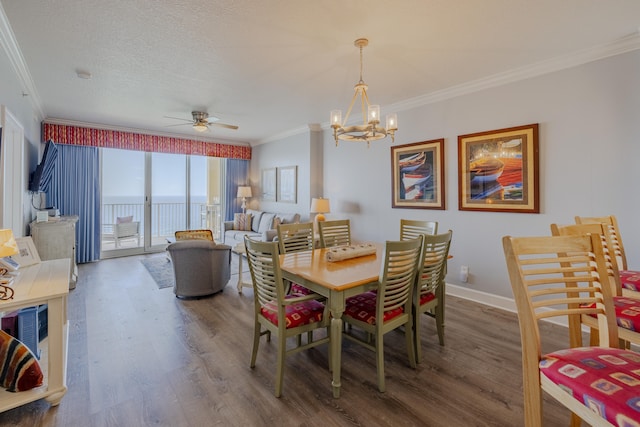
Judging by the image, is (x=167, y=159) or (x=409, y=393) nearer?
(x=409, y=393)

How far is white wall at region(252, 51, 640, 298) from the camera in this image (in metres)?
2.60

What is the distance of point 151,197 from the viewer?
636 cm

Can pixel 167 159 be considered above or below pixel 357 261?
above

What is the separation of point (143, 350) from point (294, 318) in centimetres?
145

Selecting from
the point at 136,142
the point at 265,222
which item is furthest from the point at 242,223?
the point at 136,142

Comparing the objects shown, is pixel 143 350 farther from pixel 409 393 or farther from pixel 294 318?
pixel 409 393

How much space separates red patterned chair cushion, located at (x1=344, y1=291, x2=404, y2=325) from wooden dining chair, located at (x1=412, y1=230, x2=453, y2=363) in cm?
24

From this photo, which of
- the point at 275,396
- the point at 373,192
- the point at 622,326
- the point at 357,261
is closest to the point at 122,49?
the point at 357,261

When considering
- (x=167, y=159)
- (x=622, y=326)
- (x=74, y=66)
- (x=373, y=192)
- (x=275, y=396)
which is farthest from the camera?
(x=167, y=159)

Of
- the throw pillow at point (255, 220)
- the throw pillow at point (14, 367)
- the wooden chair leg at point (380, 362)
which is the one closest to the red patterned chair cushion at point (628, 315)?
the wooden chair leg at point (380, 362)

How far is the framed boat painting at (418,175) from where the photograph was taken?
12.7ft

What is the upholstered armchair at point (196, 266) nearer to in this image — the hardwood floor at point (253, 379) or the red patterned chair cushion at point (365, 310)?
the hardwood floor at point (253, 379)

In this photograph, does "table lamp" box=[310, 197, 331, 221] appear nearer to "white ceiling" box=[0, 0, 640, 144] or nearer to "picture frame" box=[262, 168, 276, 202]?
"white ceiling" box=[0, 0, 640, 144]

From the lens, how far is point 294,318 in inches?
79.0
